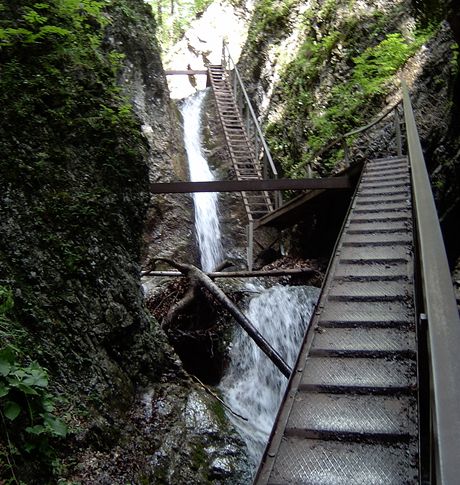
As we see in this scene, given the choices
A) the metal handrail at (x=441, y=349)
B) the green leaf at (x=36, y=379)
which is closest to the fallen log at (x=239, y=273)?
the green leaf at (x=36, y=379)

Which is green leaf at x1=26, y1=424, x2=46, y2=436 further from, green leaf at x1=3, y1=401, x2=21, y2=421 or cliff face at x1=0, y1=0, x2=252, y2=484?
green leaf at x1=3, y1=401, x2=21, y2=421

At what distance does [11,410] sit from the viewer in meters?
2.28

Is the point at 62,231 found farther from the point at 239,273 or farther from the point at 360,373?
the point at 239,273

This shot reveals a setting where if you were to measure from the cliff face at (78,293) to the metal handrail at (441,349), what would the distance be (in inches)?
81.7

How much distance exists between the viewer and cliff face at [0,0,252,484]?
9.03ft

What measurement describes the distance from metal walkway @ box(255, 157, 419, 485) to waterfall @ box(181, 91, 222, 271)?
8543mm

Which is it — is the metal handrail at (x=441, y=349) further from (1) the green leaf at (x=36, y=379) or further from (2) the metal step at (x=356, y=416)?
(1) the green leaf at (x=36, y=379)

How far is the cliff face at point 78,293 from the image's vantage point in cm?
275

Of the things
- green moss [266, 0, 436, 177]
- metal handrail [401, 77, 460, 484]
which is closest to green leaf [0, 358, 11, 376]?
metal handrail [401, 77, 460, 484]

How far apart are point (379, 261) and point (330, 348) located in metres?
1.48

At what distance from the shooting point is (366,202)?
6.09 m

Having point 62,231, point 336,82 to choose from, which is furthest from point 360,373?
point 336,82

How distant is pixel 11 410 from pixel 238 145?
14088 mm

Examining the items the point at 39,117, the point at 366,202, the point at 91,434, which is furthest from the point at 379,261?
the point at 39,117
